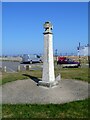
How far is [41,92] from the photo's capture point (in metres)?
13.8

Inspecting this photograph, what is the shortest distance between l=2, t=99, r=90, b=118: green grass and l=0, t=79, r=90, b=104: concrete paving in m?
0.92

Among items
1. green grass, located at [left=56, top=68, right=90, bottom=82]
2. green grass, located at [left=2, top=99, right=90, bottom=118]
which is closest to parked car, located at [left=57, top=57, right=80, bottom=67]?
green grass, located at [left=56, top=68, right=90, bottom=82]

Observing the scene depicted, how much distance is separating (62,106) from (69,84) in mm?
5371

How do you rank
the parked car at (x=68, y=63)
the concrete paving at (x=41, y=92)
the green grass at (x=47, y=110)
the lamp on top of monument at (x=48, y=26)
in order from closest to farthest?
the green grass at (x=47, y=110) → the concrete paving at (x=41, y=92) → the lamp on top of monument at (x=48, y=26) → the parked car at (x=68, y=63)

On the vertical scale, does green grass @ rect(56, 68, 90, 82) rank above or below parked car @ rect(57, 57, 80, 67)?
below

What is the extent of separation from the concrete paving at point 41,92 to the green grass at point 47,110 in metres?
0.92

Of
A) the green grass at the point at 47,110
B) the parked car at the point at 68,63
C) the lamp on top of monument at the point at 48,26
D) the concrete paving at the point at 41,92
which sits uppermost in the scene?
the lamp on top of monument at the point at 48,26

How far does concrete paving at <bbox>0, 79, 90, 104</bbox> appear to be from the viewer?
1235 cm

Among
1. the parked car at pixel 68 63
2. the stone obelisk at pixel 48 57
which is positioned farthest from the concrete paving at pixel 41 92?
the parked car at pixel 68 63

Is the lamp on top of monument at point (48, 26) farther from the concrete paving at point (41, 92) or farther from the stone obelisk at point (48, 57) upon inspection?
the concrete paving at point (41, 92)

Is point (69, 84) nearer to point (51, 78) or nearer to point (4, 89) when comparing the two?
point (51, 78)

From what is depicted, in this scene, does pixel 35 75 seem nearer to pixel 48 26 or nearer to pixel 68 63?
pixel 48 26

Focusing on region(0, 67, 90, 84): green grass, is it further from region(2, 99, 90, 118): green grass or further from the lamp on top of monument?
region(2, 99, 90, 118): green grass

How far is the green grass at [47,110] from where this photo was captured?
9562 mm
